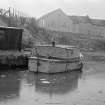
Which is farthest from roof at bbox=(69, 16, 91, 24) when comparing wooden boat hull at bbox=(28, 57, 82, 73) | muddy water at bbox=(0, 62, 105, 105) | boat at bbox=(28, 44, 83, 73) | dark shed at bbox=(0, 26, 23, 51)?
muddy water at bbox=(0, 62, 105, 105)

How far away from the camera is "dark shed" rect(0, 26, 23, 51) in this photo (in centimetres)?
1994

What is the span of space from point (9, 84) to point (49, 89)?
1.94 meters

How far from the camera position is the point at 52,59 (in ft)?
65.0

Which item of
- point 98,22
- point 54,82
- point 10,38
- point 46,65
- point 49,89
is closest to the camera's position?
point 49,89

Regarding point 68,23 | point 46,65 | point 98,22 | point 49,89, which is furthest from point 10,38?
point 98,22

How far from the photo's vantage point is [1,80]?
15.7 metres

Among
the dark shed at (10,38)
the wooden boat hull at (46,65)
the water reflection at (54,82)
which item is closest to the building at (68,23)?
the dark shed at (10,38)

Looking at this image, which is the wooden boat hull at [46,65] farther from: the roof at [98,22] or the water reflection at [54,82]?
the roof at [98,22]

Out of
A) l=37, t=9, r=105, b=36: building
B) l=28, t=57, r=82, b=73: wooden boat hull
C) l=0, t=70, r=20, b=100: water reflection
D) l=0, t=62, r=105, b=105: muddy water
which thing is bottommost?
l=0, t=62, r=105, b=105: muddy water

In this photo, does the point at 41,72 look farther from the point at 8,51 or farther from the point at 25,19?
the point at 25,19

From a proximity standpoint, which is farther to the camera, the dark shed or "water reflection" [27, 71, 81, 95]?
the dark shed

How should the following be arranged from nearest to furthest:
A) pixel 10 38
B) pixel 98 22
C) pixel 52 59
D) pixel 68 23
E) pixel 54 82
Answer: pixel 54 82
pixel 52 59
pixel 10 38
pixel 68 23
pixel 98 22

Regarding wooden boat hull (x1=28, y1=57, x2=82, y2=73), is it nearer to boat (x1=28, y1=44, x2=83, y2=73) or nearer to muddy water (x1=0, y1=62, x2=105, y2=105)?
boat (x1=28, y1=44, x2=83, y2=73)

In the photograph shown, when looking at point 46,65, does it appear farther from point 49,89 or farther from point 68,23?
point 68,23
